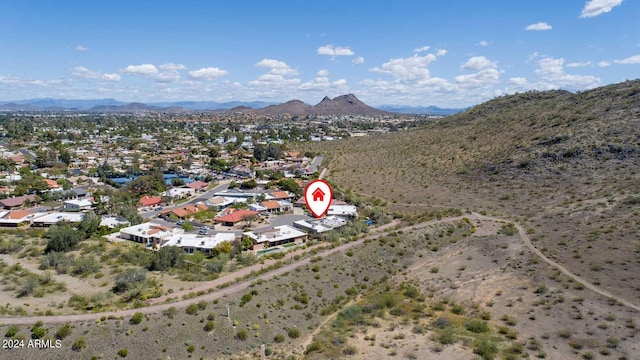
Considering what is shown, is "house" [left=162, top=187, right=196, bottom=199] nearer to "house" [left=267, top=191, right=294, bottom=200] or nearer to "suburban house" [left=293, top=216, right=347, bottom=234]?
"house" [left=267, top=191, right=294, bottom=200]

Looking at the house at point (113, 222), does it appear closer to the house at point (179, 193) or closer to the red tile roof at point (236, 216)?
the red tile roof at point (236, 216)

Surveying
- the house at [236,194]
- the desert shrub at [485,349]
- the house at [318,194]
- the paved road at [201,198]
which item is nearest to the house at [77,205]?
the paved road at [201,198]

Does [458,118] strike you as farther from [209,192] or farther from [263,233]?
[263,233]

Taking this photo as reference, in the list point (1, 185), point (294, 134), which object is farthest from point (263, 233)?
point (294, 134)

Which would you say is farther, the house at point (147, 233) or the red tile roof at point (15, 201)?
the red tile roof at point (15, 201)

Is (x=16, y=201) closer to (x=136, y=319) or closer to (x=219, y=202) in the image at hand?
(x=219, y=202)

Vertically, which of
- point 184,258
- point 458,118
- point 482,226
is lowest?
point 184,258

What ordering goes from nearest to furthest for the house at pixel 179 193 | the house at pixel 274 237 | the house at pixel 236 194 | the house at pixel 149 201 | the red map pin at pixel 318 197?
the red map pin at pixel 318 197 → the house at pixel 274 237 → the house at pixel 149 201 → the house at pixel 236 194 → the house at pixel 179 193
